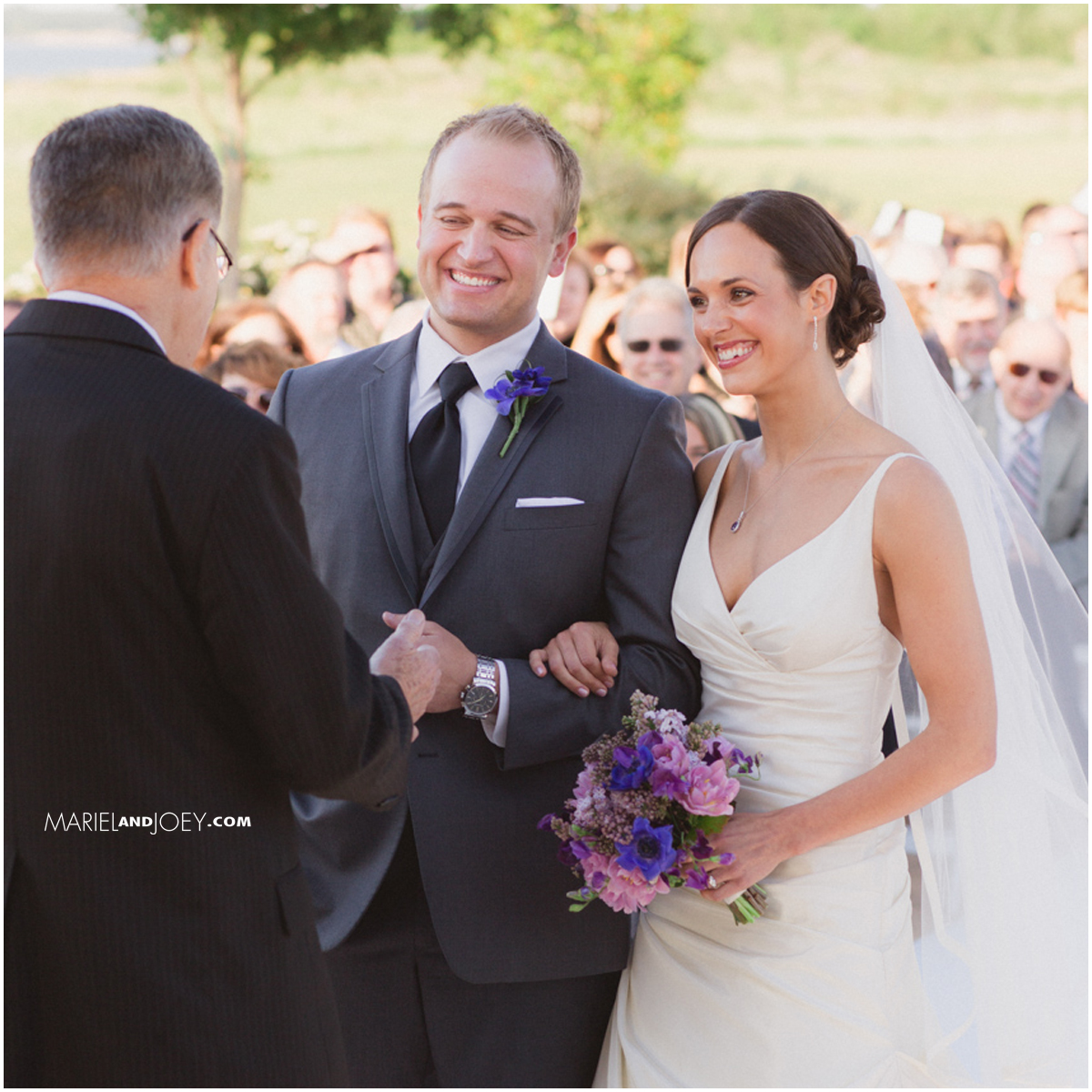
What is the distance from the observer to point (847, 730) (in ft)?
8.81

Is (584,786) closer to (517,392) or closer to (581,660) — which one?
(581,660)

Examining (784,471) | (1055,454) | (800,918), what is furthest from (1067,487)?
(800,918)

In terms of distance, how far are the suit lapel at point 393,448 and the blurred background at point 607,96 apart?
352 inches

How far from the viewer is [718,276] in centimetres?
276

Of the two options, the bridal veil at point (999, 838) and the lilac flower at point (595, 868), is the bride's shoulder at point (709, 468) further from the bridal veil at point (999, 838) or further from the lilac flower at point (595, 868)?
the lilac flower at point (595, 868)

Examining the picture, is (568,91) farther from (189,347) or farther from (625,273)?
(189,347)

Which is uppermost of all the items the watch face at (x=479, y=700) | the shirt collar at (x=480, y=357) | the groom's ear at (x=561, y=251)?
the groom's ear at (x=561, y=251)

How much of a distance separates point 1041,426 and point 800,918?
4.97 m

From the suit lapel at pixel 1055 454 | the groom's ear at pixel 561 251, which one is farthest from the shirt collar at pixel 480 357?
the suit lapel at pixel 1055 454

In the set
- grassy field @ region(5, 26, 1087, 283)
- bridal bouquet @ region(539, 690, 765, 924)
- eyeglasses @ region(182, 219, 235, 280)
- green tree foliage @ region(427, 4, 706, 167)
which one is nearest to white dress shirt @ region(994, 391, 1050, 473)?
bridal bouquet @ region(539, 690, 765, 924)

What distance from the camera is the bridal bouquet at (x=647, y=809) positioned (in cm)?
235

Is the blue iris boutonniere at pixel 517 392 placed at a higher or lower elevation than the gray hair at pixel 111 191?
lower

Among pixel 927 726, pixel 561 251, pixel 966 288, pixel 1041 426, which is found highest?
pixel 561 251

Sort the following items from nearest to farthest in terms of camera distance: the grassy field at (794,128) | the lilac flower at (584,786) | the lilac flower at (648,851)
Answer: the lilac flower at (648,851)
the lilac flower at (584,786)
the grassy field at (794,128)
